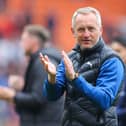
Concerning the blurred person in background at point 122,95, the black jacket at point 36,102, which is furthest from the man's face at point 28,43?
the blurred person in background at point 122,95

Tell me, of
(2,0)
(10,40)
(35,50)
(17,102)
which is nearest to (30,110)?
(17,102)

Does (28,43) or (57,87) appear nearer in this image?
(57,87)

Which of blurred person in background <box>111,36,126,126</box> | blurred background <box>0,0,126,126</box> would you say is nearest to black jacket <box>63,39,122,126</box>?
blurred person in background <box>111,36,126,126</box>

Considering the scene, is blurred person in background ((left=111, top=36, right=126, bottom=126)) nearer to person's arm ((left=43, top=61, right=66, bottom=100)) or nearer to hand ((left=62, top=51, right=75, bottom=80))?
person's arm ((left=43, top=61, right=66, bottom=100))

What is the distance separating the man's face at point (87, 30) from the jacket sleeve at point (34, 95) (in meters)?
1.80

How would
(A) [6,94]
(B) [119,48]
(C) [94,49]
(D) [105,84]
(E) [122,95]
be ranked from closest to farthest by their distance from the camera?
(D) [105,84] < (C) [94,49] < (A) [6,94] < (E) [122,95] < (B) [119,48]

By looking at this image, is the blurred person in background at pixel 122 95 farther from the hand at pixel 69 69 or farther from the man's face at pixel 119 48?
the hand at pixel 69 69

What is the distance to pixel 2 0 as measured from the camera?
14242 mm

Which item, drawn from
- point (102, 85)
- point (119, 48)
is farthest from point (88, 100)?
point (119, 48)

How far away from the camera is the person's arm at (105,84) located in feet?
13.9

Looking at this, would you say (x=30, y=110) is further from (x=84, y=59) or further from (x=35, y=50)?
(x=84, y=59)

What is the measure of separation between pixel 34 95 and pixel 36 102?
0.07m

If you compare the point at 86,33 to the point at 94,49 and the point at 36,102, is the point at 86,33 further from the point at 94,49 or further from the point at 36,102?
A: the point at 36,102

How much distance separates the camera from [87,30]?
4391 millimetres
